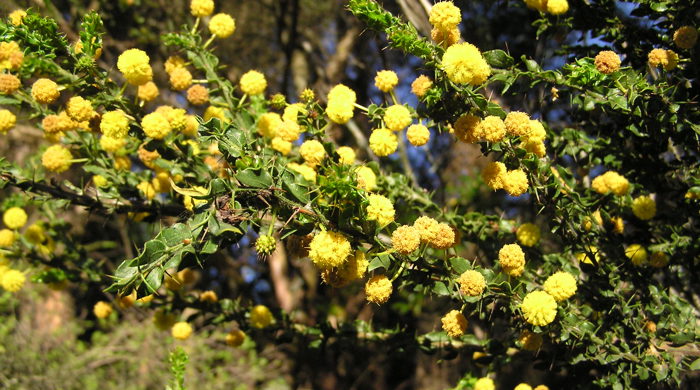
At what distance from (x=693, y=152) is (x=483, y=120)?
1.32m

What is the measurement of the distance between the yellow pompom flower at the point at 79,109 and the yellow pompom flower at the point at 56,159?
48 centimetres

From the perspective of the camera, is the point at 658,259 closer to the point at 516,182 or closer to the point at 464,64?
the point at 516,182

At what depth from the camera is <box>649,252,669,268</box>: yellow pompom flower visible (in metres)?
2.07

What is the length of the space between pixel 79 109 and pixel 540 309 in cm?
167

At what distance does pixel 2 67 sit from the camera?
207 cm

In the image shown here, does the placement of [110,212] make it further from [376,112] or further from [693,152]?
[693,152]

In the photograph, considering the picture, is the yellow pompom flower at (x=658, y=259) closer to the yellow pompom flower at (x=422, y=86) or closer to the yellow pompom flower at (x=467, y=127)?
the yellow pompom flower at (x=467, y=127)

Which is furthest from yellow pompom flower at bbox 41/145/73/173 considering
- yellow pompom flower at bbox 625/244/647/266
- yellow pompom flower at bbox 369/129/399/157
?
yellow pompom flower at bbox 625/244/647/266

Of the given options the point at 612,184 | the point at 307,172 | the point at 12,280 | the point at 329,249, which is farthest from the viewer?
the point at 12,280

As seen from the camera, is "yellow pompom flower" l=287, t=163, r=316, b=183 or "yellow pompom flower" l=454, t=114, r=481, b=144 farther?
"yellow pompom flower" l=287, t=163, r=316, b=183

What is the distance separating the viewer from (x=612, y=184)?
6.74 ft

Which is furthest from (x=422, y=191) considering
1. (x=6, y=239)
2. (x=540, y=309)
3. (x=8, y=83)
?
(x=6, y=239)

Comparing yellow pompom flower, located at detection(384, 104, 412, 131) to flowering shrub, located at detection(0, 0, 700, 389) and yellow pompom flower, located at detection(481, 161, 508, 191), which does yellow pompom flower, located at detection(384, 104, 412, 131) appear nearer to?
flowering shrub, located at detection(0, 0, 700, 389)

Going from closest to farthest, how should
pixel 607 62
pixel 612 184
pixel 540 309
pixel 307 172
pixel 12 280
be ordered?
pixel 540 309
pixel 607 62
pixel 307 172
pixel 612 184
pixel 12 280
